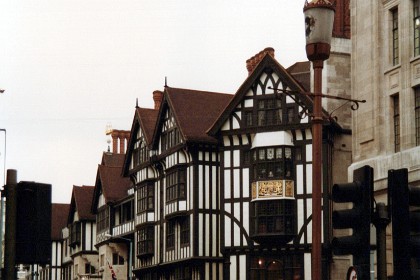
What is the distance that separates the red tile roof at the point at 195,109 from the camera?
56.8 metres

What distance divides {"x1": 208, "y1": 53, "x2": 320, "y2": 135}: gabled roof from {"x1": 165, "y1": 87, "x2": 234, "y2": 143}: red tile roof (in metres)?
1.83

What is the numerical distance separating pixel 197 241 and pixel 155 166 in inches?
342

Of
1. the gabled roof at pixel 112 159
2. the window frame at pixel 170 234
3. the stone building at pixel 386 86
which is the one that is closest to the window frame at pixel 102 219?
the gabled roof at pixel 112 159

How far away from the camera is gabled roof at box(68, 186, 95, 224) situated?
273 feet

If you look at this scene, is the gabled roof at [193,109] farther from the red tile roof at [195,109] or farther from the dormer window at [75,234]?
the dormer window at [75,234]

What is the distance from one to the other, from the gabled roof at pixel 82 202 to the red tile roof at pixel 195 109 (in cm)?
2437

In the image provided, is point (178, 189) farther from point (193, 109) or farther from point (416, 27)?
point (416, 27)

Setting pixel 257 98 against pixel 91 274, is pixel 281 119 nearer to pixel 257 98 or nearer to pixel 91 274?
pixel 257 98

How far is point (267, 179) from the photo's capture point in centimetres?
5278

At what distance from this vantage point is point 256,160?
53.4m

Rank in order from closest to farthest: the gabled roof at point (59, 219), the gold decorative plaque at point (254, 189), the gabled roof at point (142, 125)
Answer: the gold decorative plaque at point (254, 189) → the gabled roof at point (142, 125) → the gabled roof at point (59, 219)

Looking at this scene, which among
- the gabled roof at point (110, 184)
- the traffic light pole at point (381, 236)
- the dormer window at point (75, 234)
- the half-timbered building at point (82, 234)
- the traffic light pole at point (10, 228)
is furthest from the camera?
the dormer window at point (75, 234)

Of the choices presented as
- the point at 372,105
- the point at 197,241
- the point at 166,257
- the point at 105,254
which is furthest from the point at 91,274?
the point at 372,105

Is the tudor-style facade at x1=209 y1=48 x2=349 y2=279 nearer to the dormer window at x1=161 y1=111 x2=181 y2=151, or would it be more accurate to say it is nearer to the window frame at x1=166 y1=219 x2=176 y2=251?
the dormer window at x1=161 y1=111 x2=181 y2=151
